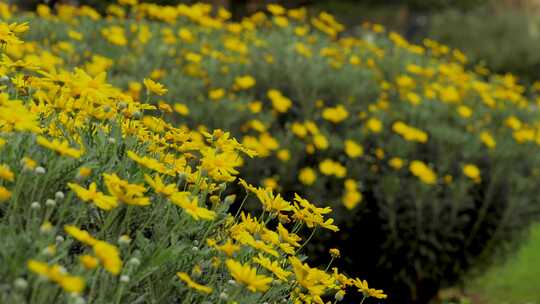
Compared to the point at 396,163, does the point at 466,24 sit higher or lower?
lower

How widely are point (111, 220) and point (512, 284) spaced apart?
19.5 feet

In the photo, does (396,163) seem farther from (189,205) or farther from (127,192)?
(127,192)

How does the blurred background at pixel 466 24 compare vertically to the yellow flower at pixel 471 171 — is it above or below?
below

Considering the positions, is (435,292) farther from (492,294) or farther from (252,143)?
(252,143)

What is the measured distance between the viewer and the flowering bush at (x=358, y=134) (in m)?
5.04

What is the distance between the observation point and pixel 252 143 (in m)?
4.80

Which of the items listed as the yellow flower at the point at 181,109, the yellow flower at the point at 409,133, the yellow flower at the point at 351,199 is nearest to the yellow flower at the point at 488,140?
the yellow flower at the point at 409,133

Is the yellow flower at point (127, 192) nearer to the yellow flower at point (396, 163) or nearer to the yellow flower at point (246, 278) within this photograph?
the yellow flower at point (246, 278)

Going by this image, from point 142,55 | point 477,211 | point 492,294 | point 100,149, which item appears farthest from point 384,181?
point 100,149

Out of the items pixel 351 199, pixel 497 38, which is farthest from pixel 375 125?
pixel 497 38

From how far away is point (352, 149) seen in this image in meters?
5.07

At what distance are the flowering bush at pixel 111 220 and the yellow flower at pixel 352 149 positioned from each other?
2723 mm

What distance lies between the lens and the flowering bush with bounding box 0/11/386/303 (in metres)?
1.68

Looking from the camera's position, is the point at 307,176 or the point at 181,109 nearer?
the point at 181,109
